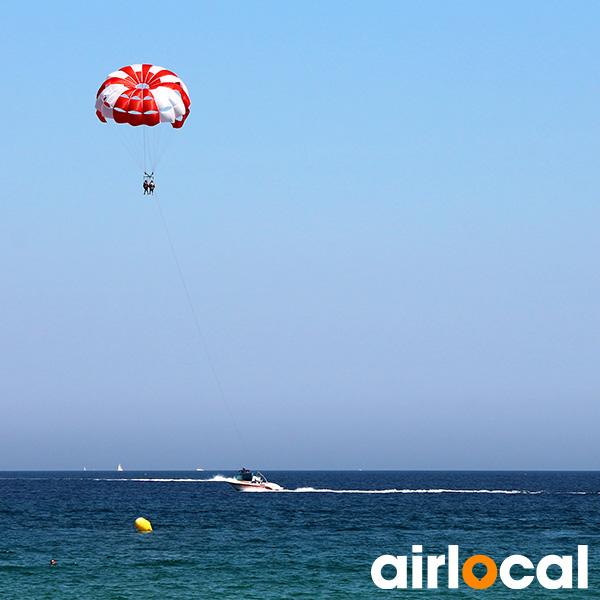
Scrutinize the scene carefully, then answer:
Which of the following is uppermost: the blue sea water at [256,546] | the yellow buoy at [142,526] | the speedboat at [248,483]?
the speedboat at [248,483]

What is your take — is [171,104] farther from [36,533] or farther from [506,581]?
[36,533]

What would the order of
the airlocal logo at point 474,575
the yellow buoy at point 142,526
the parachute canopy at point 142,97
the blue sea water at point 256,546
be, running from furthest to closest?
1. the yellow buoy at point 142,526
2. the parachute canopy at point 142,97
3. the airlocal logo at point 474,575
4. the blue sea water at point 256,546

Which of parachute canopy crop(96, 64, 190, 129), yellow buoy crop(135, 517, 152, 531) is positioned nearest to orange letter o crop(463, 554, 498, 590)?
yellow buoy crop(135, 517, 152, 531)

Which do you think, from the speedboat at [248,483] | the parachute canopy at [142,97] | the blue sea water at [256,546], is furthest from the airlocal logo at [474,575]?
the speedboat at [248,483]

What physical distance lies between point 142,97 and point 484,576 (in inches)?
1404

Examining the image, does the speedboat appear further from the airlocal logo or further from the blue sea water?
the airlocal logo

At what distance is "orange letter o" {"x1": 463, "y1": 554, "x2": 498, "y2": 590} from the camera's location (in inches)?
1971

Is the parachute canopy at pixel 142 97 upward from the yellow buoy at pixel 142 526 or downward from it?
upward

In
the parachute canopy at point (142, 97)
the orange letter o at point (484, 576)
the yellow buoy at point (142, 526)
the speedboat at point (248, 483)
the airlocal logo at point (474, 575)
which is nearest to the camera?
the airlocal logo at point (474, 575)

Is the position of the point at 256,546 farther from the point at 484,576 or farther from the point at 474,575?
the point at 484,576

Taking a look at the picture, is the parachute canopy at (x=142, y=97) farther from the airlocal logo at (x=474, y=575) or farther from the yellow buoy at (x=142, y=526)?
the yellow buoy at (x=142, y=526)

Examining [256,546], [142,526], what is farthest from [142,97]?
[142,526]

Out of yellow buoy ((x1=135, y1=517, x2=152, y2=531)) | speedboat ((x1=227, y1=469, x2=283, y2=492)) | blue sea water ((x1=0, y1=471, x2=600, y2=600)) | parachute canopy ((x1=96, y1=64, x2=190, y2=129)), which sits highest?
parachute canopy ((x1=96, y1=64, x2=190, y2=129))

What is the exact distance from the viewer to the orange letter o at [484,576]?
50062 mm
